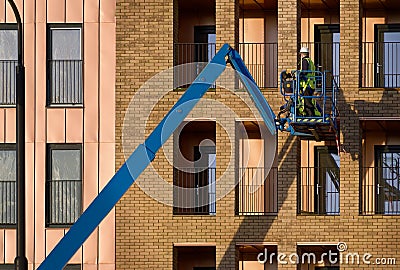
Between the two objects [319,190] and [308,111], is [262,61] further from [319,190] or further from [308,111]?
[308,111]

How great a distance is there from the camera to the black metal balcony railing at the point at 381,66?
159ft

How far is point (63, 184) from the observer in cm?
4806

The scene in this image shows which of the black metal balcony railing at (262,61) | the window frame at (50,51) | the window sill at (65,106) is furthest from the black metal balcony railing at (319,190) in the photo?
the window frame at (50,51)

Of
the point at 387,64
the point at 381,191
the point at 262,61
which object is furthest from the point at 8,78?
the point at 381,191

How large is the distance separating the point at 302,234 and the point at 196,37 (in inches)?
285

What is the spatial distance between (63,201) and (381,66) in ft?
34.2

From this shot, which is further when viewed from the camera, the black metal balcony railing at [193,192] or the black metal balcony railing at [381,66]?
the black metal balcony railing at [381,66]

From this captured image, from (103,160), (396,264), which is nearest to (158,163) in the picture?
(103,160)

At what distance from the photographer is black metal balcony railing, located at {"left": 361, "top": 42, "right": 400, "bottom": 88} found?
48.3 metres

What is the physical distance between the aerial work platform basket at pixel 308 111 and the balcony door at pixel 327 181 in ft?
8.34

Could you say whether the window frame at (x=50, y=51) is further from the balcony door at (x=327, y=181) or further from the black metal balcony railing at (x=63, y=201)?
the balcony door at (x=327, y=181)

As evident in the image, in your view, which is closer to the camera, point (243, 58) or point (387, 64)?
point (387, 64)

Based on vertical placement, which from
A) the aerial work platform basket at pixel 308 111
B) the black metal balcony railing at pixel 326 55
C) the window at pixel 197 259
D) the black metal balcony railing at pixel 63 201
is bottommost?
the window at pixel 197 259

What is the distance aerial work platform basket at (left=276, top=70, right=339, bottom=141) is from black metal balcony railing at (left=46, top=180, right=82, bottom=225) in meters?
6.65
